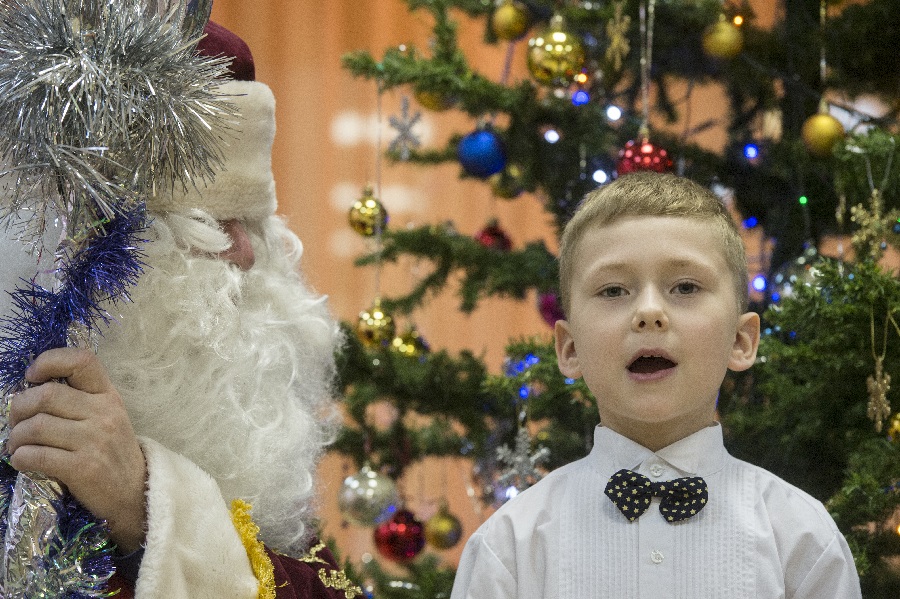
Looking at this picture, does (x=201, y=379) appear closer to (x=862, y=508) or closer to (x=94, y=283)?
(x=94, y=283)

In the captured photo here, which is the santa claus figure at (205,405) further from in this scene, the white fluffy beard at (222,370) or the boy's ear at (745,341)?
the boy's ear at (745,341)

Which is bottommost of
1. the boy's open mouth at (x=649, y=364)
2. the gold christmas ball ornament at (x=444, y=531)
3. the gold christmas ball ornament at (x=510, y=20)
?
the gold christmas ball ornament at (x=444, y=531)

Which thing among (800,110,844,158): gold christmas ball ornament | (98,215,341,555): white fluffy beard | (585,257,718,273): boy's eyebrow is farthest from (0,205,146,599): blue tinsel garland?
(800,110,844,158): gold christmas ball ornament

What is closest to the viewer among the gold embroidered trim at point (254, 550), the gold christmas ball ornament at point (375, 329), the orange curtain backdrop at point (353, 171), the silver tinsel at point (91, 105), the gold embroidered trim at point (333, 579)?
the silver tinsel at point (91, 105)

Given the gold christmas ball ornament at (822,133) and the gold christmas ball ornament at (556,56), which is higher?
the gold christmas ball ornament at (556,56)

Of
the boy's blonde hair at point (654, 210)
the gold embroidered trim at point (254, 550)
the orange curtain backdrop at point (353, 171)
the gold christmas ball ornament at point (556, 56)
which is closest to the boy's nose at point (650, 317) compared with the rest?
the boy's blonde hair at point (654, 210)

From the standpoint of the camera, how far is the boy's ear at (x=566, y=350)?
136cm

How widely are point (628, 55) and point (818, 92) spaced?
0.44 metres

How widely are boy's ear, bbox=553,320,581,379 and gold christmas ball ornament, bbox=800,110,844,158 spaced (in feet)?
3.03

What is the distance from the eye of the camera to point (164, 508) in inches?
47.0

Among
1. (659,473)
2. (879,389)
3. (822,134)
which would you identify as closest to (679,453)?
(659,473)

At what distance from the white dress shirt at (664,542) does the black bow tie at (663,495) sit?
0.01m

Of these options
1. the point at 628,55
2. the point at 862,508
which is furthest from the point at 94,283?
the point at 628,55

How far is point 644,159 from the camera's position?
192 centimetres
